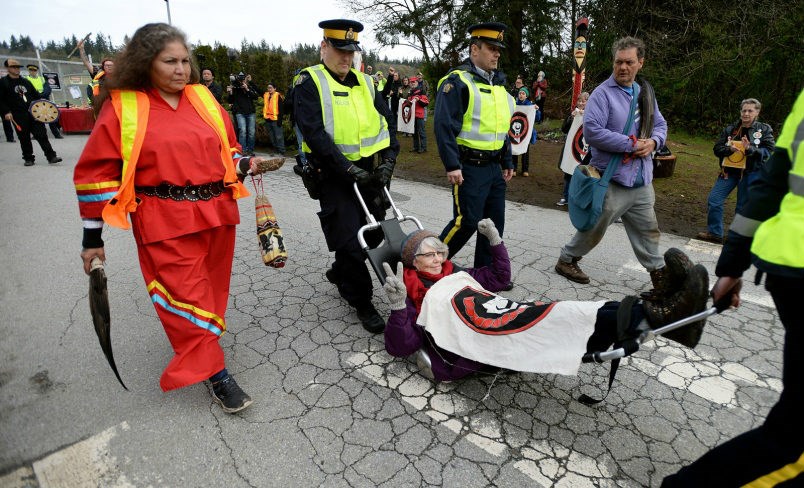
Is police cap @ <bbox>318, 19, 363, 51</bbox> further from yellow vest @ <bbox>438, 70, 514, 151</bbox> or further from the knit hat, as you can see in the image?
the knit hat

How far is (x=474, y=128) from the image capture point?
3617 mm

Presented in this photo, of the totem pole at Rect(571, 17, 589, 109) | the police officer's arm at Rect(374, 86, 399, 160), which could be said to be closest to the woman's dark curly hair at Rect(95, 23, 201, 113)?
the police officer's arm at Rect(374, 86, 399, 160)

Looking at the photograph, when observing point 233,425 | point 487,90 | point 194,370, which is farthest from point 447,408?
point 487,90

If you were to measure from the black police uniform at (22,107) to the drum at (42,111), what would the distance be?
88 millimetres

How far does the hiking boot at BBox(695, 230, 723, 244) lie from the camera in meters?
5.32

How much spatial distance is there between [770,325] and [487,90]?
108 inches

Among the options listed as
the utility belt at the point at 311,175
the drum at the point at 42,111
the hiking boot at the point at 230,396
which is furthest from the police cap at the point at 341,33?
the drum at the point at 42,111

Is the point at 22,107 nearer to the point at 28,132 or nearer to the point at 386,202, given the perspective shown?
the point at 28,132

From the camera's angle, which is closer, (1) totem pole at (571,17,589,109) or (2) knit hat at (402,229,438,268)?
(2) knit hat at (402,229,438,268)

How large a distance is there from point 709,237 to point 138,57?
5.80m

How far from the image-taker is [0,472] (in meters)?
2.18

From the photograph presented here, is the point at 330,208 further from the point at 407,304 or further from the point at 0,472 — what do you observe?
the point at 0,472

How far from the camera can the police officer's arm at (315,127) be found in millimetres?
3014

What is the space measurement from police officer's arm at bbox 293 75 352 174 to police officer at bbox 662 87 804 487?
2180 millimetres
